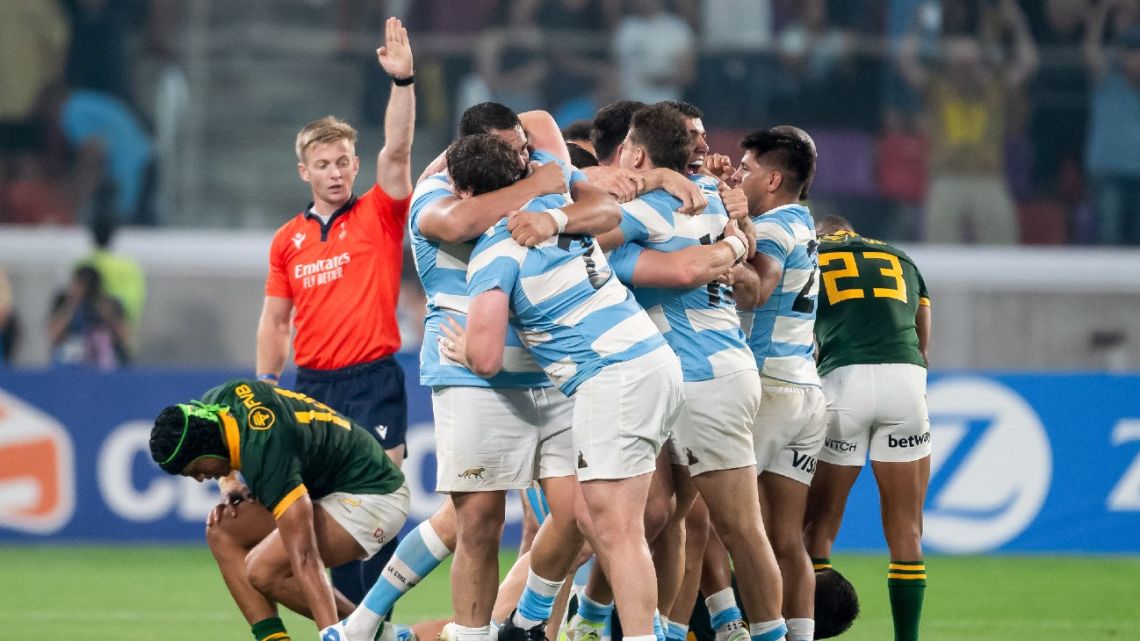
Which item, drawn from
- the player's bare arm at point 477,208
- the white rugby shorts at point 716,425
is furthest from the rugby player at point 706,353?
the player's bare arm at point 477,208

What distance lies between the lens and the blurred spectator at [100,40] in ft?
48.7

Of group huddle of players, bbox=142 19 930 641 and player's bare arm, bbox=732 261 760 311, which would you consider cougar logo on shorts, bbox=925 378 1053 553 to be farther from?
player's bare arm, bbox=732 261 760 311

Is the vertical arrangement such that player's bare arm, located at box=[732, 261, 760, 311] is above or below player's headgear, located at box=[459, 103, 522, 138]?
below

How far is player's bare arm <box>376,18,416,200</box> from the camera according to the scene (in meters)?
6.89

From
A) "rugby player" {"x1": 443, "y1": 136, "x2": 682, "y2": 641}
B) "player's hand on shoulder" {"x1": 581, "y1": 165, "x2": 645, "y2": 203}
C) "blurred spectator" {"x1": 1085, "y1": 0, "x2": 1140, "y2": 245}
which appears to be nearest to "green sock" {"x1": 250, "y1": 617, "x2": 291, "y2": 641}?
"rugby player" {"x1": 443, "y1": 136, "x2": 682, "y2": 641}

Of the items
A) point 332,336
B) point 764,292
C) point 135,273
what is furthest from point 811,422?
point 135,273

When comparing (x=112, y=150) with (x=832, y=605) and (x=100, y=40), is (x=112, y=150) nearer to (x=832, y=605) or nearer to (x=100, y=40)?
(x=100, y=40)

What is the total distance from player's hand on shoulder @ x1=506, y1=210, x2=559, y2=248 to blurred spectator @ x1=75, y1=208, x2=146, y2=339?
8.67 meters

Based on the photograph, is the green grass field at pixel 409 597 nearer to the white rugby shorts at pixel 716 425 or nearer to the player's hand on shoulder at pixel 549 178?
the white rugby shorts at pixel 716 425

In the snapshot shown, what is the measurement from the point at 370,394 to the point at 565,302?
182 cm

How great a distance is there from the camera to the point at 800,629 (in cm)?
646

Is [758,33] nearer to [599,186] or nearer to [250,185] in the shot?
[250,185]

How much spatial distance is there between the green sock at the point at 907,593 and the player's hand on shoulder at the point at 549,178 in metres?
2.32

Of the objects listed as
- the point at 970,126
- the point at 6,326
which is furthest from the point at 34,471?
the point at 970,126
